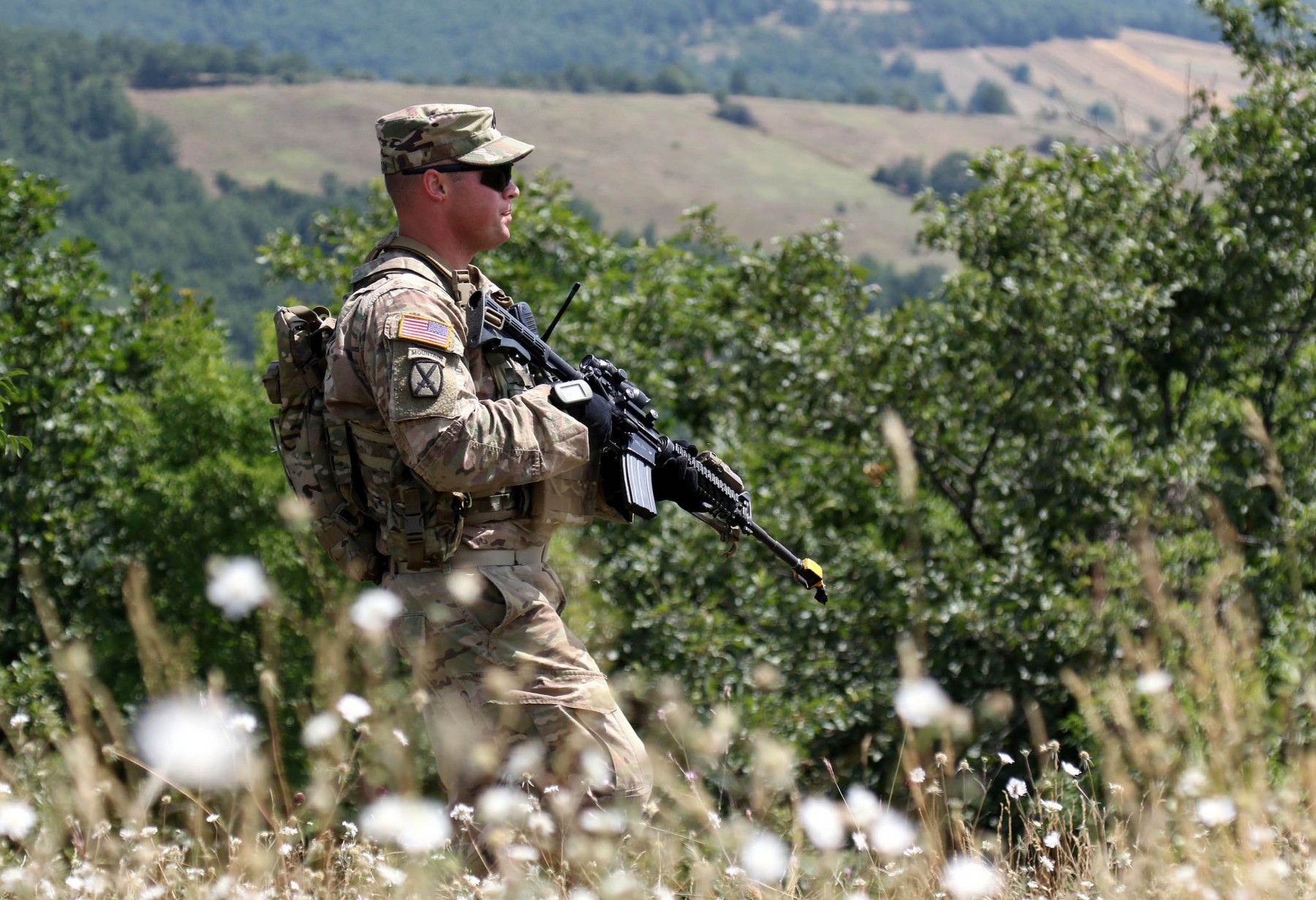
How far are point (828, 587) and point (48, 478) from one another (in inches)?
182

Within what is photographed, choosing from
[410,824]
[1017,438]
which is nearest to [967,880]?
[410,824]

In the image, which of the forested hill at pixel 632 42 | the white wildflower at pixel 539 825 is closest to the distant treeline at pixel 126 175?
the white wildflower at pixel 539 825

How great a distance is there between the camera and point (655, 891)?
2553 millimetres

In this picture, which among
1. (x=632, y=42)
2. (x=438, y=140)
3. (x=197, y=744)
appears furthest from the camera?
(x=632, y=42)

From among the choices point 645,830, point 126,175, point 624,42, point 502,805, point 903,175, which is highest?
point 502,805

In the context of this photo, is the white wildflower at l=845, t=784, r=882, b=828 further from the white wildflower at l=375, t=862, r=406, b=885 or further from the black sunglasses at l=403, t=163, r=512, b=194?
the black sunglasses at l=403, t=163, r=512, b=194

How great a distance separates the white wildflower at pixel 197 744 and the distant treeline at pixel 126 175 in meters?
53.7

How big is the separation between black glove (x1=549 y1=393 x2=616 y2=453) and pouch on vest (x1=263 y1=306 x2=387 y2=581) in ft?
1.65

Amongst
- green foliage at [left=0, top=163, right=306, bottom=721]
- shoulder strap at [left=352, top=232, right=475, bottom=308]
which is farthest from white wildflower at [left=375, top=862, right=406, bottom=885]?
green foliage at [left=0, top=163, right=306, bottom=721]

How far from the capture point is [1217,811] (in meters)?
2.45

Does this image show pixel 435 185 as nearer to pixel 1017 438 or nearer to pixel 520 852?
pixel 520 852

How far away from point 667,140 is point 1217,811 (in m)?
104

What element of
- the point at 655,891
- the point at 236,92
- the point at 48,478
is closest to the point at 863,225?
the point at 236,92

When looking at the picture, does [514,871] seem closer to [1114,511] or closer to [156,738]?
[156,738]
